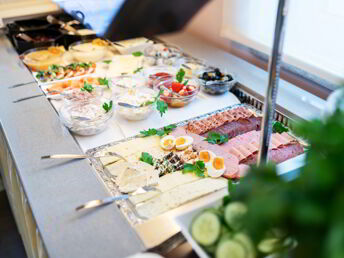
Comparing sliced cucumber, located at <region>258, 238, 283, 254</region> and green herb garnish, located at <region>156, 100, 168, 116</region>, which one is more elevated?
sliced cucumber, located at <region>258, 238, 283, 254</region>

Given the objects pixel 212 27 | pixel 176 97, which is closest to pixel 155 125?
pixel 176 97

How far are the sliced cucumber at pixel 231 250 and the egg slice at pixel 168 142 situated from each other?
521 millimetres

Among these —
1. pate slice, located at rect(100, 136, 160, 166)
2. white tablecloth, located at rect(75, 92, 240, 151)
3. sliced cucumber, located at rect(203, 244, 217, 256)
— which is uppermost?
sliced cucumber, located at rect(203, 244, 217, 256)

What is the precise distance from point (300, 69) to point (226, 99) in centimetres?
36

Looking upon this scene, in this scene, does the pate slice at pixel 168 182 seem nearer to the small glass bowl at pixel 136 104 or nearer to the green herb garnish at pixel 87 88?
the small glass bowl at pixel 136 104

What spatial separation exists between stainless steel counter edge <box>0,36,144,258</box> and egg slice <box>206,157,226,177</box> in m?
0.28

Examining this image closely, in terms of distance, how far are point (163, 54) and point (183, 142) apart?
2.24 ft

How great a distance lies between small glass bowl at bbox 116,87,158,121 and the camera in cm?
127

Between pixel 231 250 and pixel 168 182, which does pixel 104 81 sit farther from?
pixel 231 250

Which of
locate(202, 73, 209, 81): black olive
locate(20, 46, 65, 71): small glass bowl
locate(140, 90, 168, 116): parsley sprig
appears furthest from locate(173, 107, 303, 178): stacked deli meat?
locate(20, 46, 65, 71): small glass bowl

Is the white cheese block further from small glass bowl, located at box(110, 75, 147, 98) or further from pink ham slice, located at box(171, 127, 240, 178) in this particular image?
pink ham slice, located at box(171, 127, 240, 178)

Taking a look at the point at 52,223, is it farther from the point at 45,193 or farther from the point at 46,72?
the point at 46,72

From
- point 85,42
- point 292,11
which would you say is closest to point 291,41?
point 292,11

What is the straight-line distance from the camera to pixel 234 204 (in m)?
0.67
